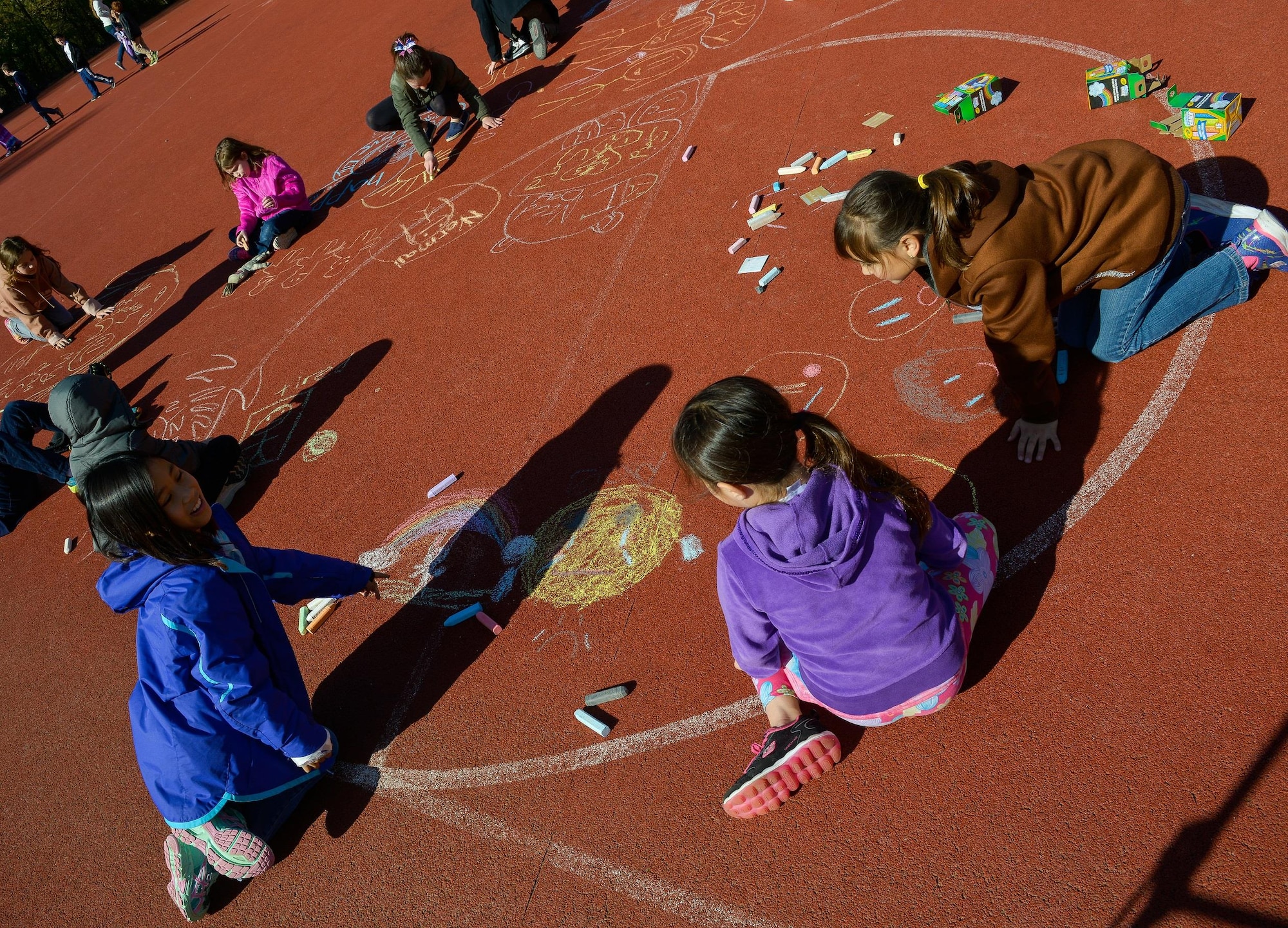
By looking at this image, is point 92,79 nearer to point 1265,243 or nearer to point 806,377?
point 806,377

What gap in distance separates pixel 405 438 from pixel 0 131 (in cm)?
1922

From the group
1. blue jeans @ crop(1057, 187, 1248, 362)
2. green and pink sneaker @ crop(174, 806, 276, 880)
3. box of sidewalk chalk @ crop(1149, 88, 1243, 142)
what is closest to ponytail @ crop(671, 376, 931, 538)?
blue jeans @ crop(1057, 187, 1248, 362)

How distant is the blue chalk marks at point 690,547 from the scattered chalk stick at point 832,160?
326cm

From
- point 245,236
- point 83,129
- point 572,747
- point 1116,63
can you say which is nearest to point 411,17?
point 245,236

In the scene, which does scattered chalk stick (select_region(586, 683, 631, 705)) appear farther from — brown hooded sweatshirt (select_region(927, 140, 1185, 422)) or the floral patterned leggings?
brown hooded sweatshirt (select_region(927, 140, 1185, 422))

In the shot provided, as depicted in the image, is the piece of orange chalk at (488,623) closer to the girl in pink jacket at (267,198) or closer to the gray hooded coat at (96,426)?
the gray hooded coat at (96,426)

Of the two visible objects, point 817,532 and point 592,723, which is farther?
point 592,723

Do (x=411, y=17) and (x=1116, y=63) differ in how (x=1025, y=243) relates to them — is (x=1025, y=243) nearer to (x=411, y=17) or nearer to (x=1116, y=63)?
(x=1116, y=63)

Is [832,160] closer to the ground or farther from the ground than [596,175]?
closer to the ground

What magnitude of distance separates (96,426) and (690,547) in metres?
4.17

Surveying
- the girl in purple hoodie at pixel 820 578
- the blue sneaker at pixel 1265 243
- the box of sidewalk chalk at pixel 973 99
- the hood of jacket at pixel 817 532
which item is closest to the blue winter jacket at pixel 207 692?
the girl in purple hoodie at pixel 820 578

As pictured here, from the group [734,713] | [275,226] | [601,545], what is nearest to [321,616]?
[601,545]

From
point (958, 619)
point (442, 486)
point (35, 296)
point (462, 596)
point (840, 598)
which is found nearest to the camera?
point (840, 598)

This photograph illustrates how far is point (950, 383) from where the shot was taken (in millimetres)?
4117
